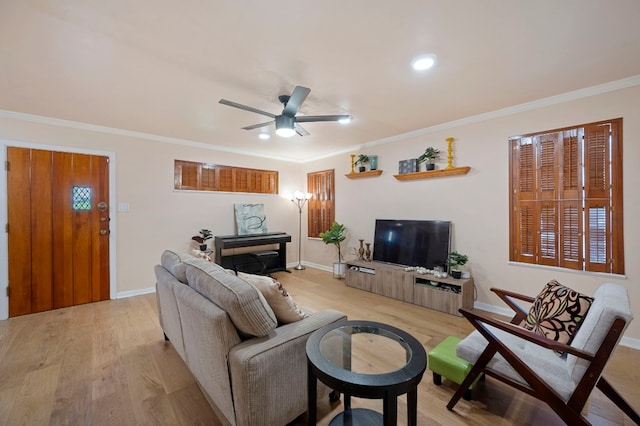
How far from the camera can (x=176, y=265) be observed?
2115 millimetres

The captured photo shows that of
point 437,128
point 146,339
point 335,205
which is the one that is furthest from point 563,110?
point 146,339

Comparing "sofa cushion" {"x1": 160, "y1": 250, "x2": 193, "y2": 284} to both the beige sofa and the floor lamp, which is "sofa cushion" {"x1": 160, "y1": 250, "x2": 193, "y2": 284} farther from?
the floor lamp

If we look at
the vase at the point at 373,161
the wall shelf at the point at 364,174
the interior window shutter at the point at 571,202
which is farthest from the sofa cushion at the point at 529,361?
the vase at the point at 373,161

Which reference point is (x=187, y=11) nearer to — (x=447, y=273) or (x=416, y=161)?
(x=416, y=161)

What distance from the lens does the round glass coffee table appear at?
1088 millimetres

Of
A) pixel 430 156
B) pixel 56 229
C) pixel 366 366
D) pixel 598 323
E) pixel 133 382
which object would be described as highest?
pixel 430 156

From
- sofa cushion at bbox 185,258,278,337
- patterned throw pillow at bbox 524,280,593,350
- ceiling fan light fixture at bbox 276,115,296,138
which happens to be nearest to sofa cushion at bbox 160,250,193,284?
sofa cushion at bbox 185,258,278,337

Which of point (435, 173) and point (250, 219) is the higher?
point (435, 173)

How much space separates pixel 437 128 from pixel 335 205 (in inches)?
93.3

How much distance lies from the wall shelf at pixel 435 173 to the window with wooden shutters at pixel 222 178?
2.69 metres

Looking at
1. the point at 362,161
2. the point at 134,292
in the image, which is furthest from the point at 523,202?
the point at 134,292

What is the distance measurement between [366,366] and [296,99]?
2.14 metres

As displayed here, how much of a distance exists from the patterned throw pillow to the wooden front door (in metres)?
5.02

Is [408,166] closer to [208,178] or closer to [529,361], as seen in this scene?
[529,361]
